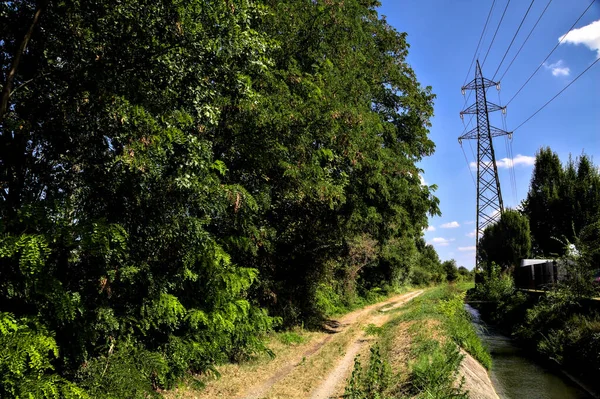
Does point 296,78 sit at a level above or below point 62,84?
above

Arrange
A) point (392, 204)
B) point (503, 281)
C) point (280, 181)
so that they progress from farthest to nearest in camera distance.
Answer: point (503, 281) → point (392, 204) → point (280, 181)

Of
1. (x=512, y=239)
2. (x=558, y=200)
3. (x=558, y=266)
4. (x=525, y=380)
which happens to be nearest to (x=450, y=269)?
(x=512, y=239)

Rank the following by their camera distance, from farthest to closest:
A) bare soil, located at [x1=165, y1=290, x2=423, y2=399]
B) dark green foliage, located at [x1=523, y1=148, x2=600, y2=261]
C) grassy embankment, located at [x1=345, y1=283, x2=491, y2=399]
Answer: dark green foliage, located at [x1=523, y1=148, x2=600, y2=261]
bare soil, located at [x1=165, y1=290, x2=423, y2=399]
grassy embankment, located at [x1=345, y1=283, x2=491, y2=399]

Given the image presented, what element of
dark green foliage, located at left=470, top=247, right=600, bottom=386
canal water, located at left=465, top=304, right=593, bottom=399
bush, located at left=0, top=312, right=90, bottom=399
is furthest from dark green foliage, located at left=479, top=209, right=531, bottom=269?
bush, located at left=0, top=312, right=90, bottom=399

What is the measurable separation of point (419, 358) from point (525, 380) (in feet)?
18.1

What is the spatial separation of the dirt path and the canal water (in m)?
4.05

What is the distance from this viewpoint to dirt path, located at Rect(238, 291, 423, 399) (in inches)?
328

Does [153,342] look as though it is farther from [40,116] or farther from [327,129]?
[327,129]

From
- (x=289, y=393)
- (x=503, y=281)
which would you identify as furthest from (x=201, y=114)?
(x=503, y=281)

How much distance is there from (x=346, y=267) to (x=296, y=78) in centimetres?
1441

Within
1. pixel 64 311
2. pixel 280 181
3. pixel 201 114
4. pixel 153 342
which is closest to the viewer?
pixel 64 311

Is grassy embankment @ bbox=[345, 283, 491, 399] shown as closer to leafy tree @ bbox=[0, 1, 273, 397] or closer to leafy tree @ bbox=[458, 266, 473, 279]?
leafy tree @ bbox=[0, 1, 273, 397]

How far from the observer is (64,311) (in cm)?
541

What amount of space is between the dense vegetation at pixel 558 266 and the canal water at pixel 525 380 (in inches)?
26.2
